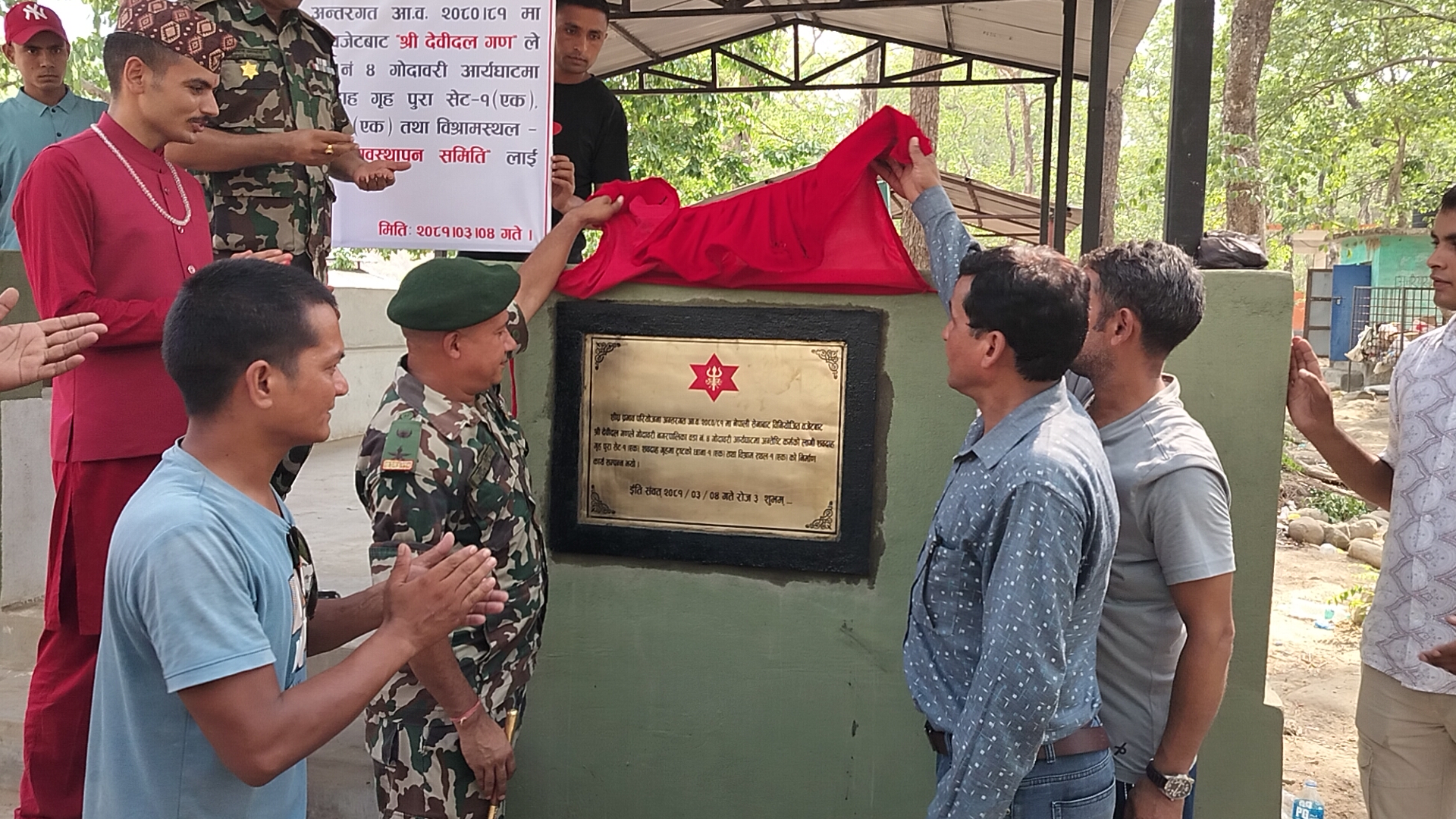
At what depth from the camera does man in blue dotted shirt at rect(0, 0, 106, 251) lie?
482 cm

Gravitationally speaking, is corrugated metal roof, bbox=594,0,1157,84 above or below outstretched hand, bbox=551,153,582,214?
above

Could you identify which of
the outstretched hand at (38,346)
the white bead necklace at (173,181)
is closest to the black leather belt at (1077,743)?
the outstretched hand at (38,346)

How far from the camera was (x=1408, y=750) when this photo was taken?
287 cm

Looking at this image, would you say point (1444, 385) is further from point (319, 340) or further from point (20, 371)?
point (20, 371)

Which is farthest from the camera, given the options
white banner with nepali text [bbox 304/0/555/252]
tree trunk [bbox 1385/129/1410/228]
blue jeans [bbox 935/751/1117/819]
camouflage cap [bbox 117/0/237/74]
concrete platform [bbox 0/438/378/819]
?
tree trunk [bbox 1385/129/1410/228]

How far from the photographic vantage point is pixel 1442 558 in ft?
9.11

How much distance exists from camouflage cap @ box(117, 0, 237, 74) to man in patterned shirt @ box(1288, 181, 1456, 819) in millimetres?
2956

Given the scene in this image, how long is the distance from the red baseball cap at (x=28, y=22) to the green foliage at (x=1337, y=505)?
35.7ft

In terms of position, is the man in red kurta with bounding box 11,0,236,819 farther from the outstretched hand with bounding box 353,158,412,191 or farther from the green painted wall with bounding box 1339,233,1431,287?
the green painted wall with bounding box 1339,233,1431,287

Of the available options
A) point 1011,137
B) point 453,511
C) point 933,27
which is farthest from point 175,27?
point 1011,137

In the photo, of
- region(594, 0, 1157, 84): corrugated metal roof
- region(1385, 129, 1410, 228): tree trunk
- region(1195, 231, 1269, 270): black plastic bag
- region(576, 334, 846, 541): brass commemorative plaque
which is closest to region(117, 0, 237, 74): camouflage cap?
region(576, 334, 846, 541): brass commemorative plaque

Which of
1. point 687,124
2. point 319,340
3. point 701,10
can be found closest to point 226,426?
point 319,340

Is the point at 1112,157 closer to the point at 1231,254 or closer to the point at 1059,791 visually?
the point at 1231,254

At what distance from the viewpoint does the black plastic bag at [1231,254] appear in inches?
118
